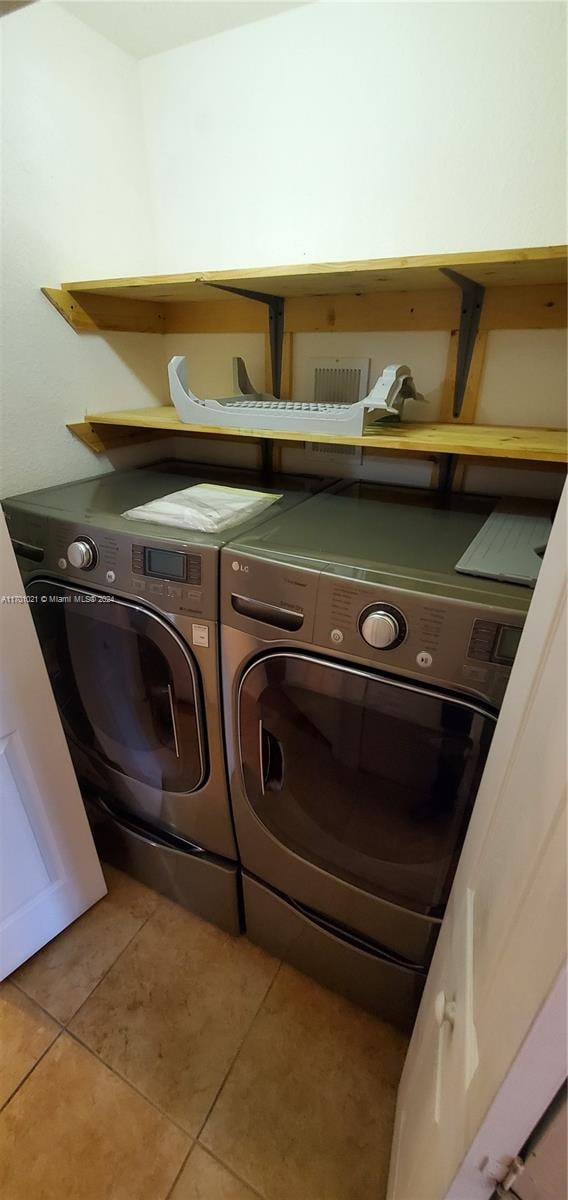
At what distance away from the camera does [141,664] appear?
1.20 meters

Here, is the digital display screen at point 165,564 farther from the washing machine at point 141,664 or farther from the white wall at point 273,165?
the white wall at point 273,165

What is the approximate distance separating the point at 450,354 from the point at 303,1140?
179 centimetres

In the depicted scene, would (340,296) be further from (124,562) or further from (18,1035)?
(18,1035)

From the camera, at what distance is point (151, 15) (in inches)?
48.6

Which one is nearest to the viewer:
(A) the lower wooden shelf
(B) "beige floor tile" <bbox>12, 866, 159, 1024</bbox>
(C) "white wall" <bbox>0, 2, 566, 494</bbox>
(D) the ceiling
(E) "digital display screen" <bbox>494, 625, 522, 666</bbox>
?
(E) "digital display screen" <bbox>494, 625, 522, 666</bbox>

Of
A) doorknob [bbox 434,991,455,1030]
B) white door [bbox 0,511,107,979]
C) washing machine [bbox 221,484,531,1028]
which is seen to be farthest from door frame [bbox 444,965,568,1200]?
white door [bbox 0,511,107,979]

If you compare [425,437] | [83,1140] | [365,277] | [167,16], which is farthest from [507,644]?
[167,16]

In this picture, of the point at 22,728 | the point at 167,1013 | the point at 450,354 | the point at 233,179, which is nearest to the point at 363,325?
the point at 450,354

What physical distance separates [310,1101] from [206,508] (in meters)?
1.32

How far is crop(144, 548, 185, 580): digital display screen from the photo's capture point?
3.32 ft

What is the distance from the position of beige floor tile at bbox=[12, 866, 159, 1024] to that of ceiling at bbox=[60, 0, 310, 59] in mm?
2265

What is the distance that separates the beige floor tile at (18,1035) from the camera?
3.88 ft

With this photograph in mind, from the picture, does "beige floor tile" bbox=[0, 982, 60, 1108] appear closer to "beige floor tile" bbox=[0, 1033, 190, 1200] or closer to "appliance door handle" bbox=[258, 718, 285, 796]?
"beige floor tile" bbox=[0, 1033, 190, 1200]

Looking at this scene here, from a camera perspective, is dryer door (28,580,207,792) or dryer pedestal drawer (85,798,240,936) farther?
dryer pedestal drawer (85,798,240,936)
